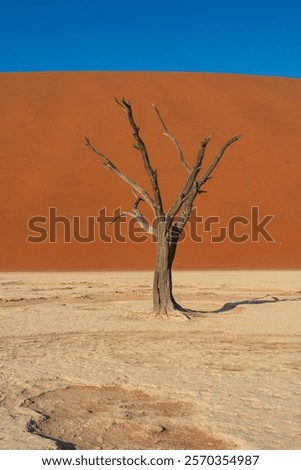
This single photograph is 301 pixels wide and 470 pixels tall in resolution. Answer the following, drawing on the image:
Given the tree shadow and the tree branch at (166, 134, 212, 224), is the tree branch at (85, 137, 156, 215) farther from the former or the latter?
the tree shadow

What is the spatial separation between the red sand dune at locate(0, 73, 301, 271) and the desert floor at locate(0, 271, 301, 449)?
11527 millimetres

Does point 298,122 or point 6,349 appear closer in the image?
point 6,349

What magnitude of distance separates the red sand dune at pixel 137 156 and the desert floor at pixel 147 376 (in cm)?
1153

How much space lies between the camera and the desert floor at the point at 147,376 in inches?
169

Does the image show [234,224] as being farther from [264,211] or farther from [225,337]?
[225,337]

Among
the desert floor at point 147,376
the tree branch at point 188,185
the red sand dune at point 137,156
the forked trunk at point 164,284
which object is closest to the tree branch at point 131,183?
the tree branch at point 188,185

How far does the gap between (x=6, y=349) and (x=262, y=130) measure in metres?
30.3

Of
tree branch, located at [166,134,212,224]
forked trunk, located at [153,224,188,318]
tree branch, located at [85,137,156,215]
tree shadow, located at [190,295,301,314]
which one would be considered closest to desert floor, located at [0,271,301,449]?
tree shadow, located at [190,295,301,314]

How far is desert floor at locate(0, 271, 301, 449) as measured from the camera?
4.29m

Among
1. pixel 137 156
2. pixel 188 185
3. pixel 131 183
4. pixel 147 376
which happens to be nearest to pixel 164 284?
pixel 188 185

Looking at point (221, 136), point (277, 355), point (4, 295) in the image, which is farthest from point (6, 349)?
point (221, 136)

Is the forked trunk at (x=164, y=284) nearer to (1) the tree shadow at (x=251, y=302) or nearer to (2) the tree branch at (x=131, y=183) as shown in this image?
(2) the tree branch at (x=131, y=183)

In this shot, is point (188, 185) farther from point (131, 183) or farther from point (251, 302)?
point (251, 302)

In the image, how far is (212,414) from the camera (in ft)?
15.6
